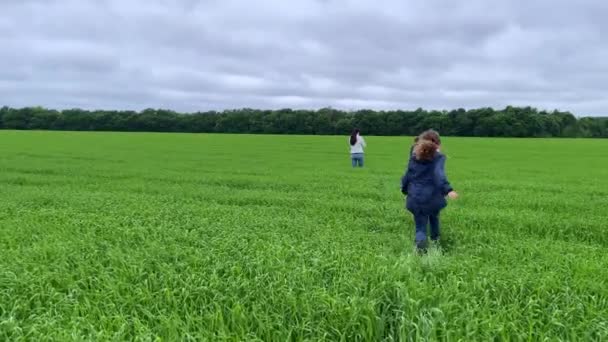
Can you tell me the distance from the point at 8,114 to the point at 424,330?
13204 cm

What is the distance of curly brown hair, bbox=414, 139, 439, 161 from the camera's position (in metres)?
6.76

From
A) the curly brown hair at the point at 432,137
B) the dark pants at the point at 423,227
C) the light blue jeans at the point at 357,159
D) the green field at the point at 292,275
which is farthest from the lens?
the light blue jeans at the point at 357,159

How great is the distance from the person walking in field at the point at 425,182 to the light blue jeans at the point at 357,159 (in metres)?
16.2

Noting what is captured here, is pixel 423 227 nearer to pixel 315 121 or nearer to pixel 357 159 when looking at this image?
pixel 357 159

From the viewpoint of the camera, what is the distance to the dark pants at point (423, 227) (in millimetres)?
7008

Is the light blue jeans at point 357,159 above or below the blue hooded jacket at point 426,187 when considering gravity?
below

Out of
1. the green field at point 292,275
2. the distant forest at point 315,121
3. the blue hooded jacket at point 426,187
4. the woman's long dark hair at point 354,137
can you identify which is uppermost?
the distant forest at point 315,121

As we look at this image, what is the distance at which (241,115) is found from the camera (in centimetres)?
11031

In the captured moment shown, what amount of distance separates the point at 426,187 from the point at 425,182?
0.27ft

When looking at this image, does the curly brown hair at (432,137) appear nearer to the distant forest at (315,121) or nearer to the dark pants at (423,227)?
the dark pants at (423,227)

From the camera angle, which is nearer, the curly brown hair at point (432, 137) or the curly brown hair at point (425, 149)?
the curly brown hair at point (425, 149)

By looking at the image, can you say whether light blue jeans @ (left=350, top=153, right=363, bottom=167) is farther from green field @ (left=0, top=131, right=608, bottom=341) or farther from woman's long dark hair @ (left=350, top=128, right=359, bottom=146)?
green field @ (left=0, top=131, right=608, bottom=341)

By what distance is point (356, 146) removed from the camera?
2305cm

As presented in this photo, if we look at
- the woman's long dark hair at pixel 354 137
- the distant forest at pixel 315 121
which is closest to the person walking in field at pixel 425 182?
the woman's long dark hair at pixel 354 137
